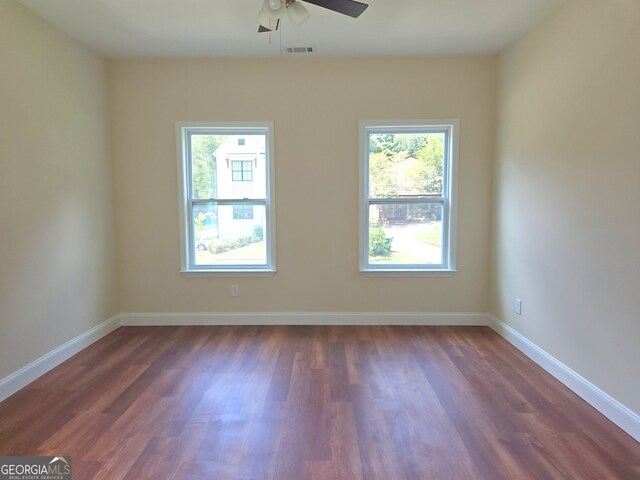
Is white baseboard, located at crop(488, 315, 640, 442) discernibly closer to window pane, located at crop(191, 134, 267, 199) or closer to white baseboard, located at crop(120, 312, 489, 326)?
white baseboard, located at crop(120, 312, 489, 326)

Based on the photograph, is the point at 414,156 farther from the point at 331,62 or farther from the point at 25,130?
the point at 25,130

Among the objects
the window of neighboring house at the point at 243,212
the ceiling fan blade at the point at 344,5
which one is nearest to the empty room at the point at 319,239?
the ceiling fan blade at the point at 344,5

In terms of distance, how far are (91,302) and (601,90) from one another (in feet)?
14.9

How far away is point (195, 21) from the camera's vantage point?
291 cm

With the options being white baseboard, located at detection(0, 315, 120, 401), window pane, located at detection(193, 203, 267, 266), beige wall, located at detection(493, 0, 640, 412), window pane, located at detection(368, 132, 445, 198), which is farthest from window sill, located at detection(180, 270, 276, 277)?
beige wall, located at detection(493, 0, 640, 412)

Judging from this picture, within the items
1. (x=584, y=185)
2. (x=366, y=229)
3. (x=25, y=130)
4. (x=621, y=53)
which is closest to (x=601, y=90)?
(x=621, y=53)

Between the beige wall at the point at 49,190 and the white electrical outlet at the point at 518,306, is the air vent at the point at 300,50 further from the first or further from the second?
the white electrical outlet at the point at 518,306

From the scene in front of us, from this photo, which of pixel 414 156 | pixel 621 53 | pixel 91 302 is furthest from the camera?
pixel 414 156

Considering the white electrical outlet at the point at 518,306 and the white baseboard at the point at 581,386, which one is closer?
the white baseboard at the point at 581,386

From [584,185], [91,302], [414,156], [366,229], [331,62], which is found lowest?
[91,302]

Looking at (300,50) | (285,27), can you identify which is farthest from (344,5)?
(300,50)

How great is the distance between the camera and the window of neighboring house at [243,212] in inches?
154

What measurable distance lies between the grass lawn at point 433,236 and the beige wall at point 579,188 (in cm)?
69

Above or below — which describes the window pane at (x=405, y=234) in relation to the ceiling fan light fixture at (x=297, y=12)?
below
